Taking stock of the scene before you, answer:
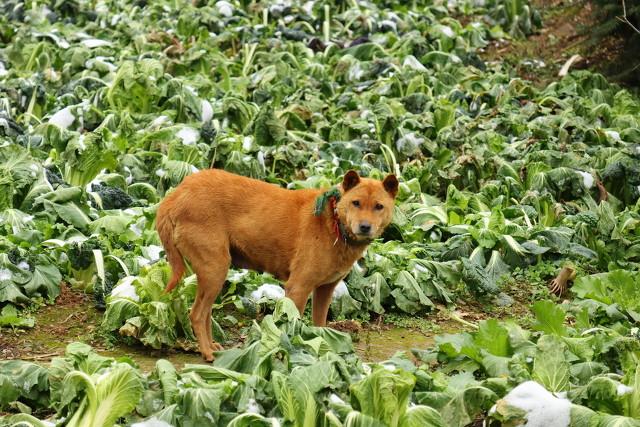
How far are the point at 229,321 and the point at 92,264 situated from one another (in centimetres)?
135

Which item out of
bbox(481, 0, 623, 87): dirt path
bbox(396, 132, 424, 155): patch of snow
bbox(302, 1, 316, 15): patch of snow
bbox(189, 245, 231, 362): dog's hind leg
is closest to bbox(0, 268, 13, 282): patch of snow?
bbox(189, 245, 231, 362): dog's hind leg

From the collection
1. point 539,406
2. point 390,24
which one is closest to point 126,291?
point 539,406

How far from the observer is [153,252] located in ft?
31.6

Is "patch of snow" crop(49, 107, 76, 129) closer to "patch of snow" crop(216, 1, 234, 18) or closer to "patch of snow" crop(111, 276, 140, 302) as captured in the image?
"patch of snow" crop(111, 276, 140, 302)

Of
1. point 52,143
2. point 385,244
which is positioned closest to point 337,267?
point 385,244

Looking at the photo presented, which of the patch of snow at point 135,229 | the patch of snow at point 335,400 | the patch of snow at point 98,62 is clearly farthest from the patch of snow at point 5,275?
the patch of snow at point 98,62

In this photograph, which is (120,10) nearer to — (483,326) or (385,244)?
(385,244)

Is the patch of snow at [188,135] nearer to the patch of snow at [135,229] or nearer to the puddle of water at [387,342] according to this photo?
the patch of snow at [135,229]

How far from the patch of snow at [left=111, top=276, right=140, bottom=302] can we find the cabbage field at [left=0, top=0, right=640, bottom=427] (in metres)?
0.02

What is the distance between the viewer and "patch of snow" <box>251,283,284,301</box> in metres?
9.31

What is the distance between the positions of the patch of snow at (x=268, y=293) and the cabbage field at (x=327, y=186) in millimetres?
18

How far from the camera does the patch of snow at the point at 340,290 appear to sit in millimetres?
9328

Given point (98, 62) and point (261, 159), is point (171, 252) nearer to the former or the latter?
point (261, 159)

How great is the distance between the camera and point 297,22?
62.0 ft
